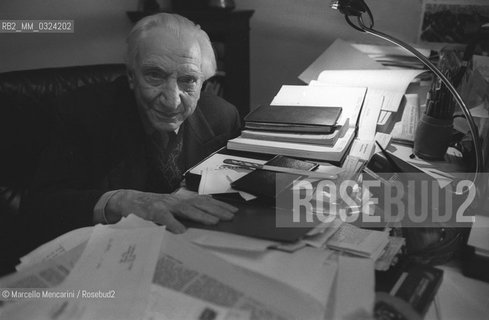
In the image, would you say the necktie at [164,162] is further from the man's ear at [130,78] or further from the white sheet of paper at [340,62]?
the white sheet of paper at [340,62]

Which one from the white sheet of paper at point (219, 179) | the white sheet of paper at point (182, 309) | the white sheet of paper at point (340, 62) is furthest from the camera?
the white sheet of paper at point (340, 62)

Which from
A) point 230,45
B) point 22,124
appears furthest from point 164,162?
point 230,45

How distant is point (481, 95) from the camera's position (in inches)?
46.4

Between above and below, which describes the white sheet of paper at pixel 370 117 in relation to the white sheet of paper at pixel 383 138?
above

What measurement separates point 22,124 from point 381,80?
121cm

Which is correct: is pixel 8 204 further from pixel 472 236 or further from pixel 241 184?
pixel 472 236

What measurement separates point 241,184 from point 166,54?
0.45 m

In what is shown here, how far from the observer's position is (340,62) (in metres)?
1.60

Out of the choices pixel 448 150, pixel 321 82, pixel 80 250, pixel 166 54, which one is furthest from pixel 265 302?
pixel 321 82

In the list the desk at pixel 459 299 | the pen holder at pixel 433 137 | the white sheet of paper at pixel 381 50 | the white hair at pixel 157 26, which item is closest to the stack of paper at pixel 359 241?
the desk at pixel 459 299

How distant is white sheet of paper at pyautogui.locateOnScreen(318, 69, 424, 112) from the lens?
133cm

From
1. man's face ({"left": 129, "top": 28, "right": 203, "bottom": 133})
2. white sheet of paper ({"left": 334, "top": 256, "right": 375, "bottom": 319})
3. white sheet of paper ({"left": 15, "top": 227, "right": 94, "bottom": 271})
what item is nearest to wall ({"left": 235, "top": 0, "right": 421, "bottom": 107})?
man's face ({"left": 129, "top": 28, "right": 203, "bottom": 133})

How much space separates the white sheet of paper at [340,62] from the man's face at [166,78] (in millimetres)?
561

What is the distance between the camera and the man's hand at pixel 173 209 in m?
0.70
